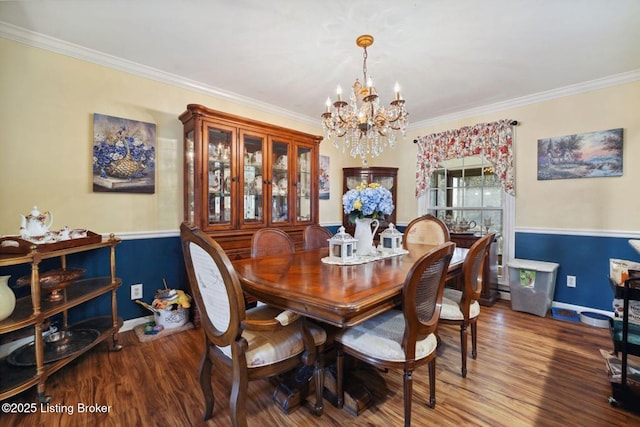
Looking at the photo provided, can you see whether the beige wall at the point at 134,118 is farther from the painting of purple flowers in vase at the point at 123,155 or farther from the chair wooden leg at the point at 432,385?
the chair wooden leg at the point at 432,385

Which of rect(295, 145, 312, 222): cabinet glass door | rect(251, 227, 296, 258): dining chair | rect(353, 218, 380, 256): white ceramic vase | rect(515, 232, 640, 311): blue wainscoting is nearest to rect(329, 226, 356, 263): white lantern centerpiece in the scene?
rect(353, 218, 380, 256): white ceramic vase

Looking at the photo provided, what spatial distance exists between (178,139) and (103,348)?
199 cm

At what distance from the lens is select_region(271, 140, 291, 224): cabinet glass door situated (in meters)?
3.16

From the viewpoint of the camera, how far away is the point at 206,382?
1.42m

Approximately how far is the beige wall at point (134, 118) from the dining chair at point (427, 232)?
1.46 metres

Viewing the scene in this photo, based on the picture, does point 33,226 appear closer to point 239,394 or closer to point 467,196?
point 239,394

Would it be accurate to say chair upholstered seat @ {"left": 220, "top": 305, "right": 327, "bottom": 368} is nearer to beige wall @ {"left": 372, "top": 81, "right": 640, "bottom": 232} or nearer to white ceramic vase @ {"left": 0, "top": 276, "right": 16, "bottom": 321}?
white ceramic vase @ {"left": 0, "top": 276, "right": 16, "bottom": 321}

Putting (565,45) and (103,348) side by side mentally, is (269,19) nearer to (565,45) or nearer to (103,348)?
(565,45)

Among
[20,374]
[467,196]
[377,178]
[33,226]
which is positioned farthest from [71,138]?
[467,196]

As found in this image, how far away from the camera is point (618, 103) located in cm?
273

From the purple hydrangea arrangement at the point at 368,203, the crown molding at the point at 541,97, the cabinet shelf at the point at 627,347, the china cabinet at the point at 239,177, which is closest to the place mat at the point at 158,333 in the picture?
the china cabinet at the point at 239,177

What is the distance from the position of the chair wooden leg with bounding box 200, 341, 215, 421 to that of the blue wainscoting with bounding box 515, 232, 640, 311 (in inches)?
144

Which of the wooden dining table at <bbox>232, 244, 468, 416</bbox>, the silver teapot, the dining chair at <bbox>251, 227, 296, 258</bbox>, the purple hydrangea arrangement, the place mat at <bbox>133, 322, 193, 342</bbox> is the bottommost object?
the place mat at <bbox>133, 322, 193, 342</bbox>

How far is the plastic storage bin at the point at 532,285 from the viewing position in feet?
9.27
